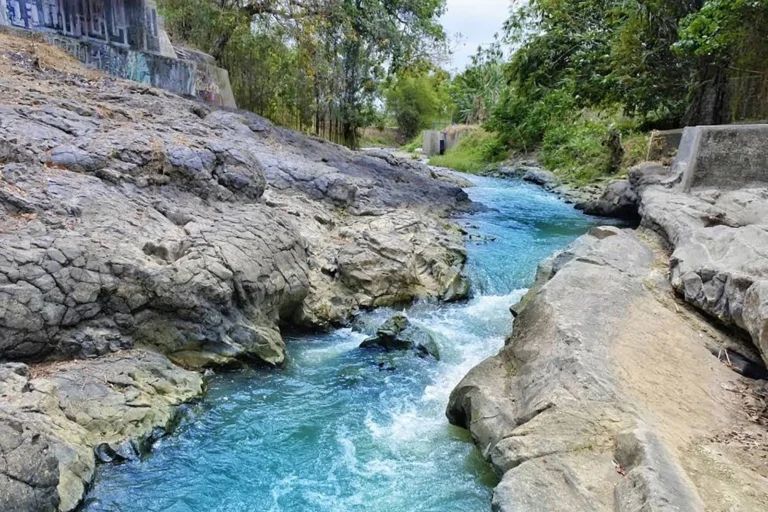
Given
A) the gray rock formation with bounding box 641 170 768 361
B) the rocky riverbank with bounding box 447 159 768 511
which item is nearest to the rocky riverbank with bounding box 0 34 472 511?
the rocky riverbank with bounding box 447 159 768 511

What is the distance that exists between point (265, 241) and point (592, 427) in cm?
566

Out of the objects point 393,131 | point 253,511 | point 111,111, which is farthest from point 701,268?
point 393,131

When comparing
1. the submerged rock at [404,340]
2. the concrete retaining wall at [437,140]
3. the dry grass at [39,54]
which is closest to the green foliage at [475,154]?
the concrete retaining wall at [437,140]

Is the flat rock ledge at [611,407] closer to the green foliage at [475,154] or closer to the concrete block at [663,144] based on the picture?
the concrete block at [663,144]

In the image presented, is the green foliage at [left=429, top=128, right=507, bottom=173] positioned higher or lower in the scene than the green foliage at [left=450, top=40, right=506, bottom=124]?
lower

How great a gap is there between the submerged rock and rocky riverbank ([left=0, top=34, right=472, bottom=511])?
1.01 meters

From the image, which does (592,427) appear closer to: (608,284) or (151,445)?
(608,284)

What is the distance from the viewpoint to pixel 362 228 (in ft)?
35.7

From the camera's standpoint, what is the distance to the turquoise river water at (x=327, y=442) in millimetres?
4773

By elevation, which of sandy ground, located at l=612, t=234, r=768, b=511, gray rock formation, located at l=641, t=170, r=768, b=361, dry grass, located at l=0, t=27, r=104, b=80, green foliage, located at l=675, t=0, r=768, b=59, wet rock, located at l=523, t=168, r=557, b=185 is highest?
green foliage, located at l=675, t=0, r=768, b=59

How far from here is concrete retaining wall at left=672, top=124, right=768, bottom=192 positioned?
10.1 metres

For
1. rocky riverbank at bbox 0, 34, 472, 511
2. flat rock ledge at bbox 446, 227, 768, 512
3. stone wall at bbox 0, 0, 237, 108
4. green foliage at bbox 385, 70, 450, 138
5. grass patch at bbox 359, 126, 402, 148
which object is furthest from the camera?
green foliage at bbox 385, 70, 450, 138

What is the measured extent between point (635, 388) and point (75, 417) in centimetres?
507

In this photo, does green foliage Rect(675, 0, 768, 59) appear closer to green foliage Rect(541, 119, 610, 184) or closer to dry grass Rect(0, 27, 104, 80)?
green foliage Rect(541, 119, 610, 184)
